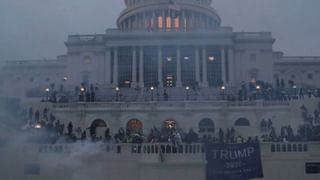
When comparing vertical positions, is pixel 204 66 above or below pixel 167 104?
above

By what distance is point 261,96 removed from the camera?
5369cm

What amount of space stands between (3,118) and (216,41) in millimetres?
60164

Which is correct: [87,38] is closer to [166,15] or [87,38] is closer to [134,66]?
[134,66]

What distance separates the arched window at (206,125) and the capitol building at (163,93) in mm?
86

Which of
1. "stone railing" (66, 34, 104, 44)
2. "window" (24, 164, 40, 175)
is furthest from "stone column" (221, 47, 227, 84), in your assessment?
"window" (24, 164, 40, 175)

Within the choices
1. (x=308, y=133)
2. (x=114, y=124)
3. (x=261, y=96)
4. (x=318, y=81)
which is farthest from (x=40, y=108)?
(x=318, y=81)

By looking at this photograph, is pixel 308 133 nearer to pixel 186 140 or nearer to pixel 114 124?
pixel 186 140

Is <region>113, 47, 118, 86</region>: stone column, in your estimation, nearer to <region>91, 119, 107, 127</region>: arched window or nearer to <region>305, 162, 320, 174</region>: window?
<region>91, 119, 107, 127</region>: arched window

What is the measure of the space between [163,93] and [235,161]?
118 ft

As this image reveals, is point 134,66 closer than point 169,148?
No

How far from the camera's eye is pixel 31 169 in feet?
86.1

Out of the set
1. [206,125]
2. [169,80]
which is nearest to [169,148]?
[206,125]

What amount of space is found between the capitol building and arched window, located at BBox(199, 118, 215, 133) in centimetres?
9

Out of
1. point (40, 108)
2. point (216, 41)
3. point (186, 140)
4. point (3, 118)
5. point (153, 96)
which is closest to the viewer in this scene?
point (3, 118)
